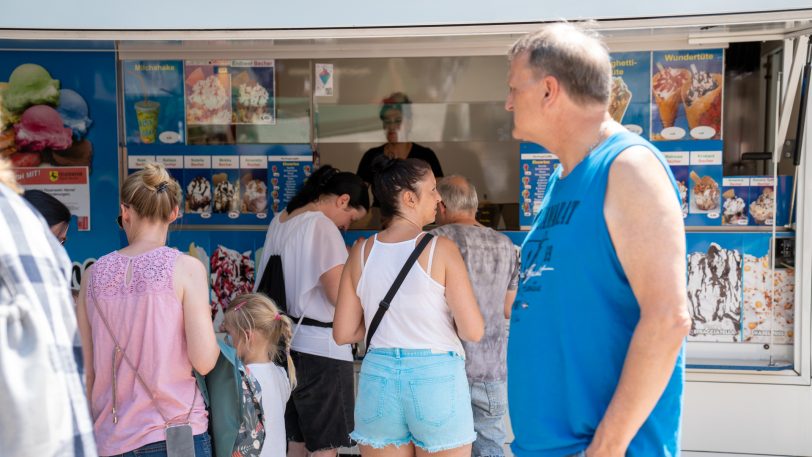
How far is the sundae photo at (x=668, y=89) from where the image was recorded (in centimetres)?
426

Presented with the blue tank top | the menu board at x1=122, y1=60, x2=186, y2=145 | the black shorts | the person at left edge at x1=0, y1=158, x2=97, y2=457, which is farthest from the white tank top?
the menu board at x1=122, y1=60, x2=186, y2=145

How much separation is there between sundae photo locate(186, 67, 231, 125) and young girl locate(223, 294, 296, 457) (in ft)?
5.99

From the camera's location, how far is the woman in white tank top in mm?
2902

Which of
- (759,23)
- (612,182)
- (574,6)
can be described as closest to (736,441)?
(759,23)

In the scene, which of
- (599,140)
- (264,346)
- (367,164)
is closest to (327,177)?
(264,346)

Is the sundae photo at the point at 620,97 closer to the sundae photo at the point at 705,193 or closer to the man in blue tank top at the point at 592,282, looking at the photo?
the sundae photo at the point at 705,193

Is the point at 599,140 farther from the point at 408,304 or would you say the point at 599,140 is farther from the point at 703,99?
the point at 703,99

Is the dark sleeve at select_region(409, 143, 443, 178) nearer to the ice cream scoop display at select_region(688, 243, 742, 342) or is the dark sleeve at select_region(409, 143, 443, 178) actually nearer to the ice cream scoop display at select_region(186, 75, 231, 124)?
the ice cream scoop display at select_region(186, 75, 231, 124)

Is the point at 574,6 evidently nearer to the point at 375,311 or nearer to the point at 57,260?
the point at 375,311

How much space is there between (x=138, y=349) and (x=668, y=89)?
305 cm

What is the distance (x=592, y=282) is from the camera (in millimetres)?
1638

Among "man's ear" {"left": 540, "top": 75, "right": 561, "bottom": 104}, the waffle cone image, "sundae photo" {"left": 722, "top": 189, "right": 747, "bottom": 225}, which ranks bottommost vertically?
"sundae photo" {"left": 722, "top": 189, "right": 747, "bottom": 225}

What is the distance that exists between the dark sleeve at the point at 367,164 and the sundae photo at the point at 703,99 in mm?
2045

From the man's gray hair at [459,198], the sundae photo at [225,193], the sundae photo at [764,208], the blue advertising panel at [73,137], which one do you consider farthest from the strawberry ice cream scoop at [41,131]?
the sundae photo at [764,208]
